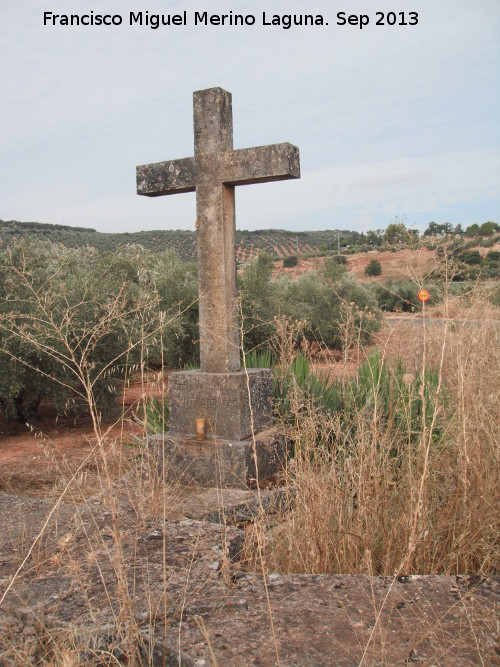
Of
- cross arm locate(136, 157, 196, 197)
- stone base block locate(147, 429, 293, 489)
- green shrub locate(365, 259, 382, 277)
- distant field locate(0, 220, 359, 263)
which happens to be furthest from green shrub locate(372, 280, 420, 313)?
stone base block locate(147, 429, 293, 489)

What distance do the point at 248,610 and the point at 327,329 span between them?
41.6 ft

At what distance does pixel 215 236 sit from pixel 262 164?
610 mm

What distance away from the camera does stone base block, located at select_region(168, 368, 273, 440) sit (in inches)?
164

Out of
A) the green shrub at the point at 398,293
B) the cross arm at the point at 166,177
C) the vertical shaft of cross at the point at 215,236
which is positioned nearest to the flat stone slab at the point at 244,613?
the vertical shaft of cross at the point at 215,236

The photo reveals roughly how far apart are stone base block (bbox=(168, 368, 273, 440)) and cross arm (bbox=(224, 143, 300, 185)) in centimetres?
139

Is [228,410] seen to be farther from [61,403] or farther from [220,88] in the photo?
[61,403]

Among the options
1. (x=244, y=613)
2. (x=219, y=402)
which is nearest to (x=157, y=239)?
(x=219, y=402)

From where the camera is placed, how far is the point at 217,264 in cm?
446

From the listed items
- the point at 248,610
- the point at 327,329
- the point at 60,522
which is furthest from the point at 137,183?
the point at 327,329

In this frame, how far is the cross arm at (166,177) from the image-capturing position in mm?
4637

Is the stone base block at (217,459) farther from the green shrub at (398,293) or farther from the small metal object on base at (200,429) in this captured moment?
the green shrub at (398,293)

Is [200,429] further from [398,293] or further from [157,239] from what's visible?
[157,239]

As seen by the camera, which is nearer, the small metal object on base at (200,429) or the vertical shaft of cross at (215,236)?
the small metal object on base at (200,429)

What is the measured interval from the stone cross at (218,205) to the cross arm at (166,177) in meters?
0.02
